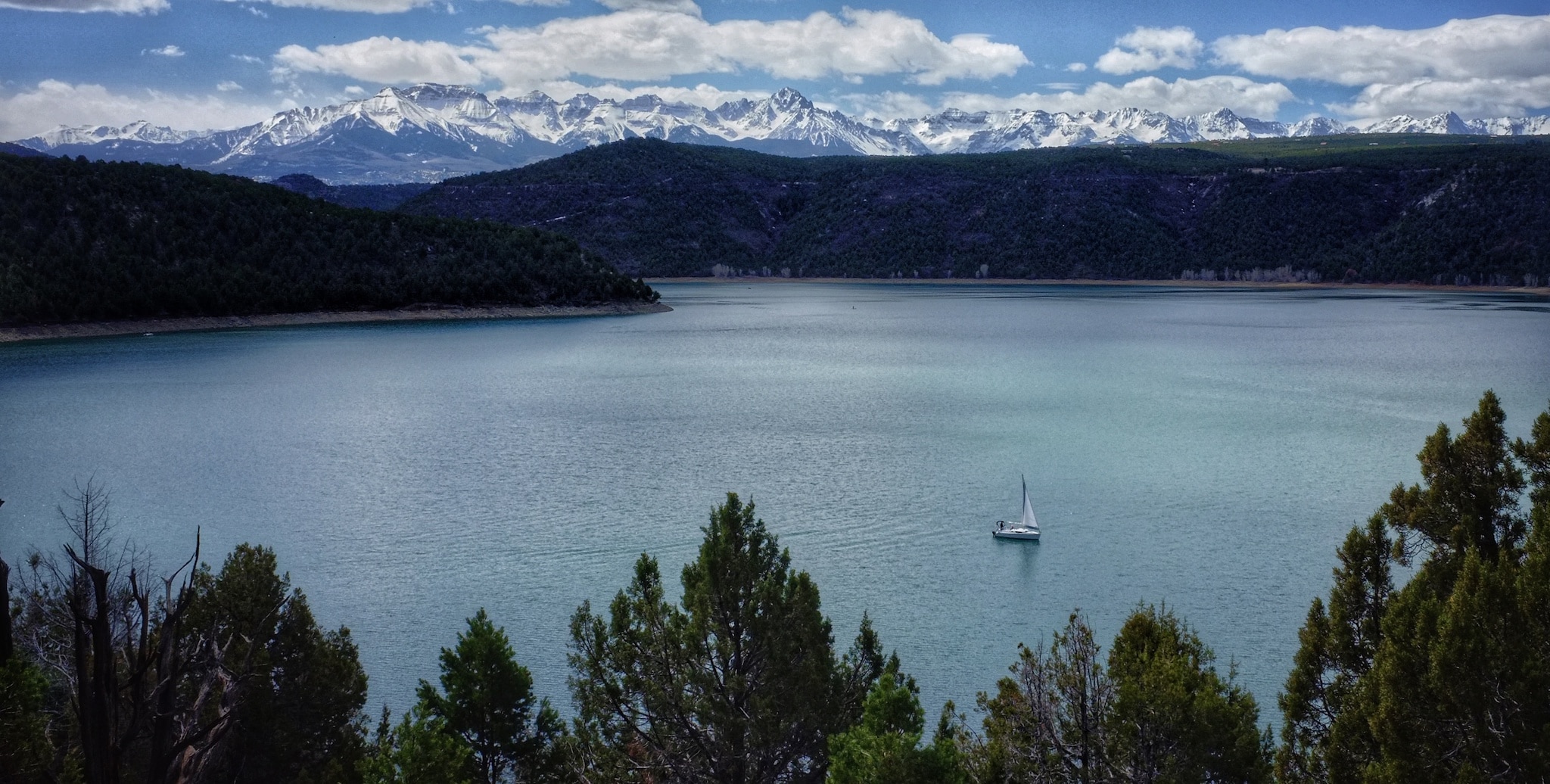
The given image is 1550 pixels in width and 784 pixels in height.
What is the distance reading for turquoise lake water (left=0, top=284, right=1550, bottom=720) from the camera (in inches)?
760

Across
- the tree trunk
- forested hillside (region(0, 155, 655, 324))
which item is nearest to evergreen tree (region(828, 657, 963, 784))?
the tree trunk

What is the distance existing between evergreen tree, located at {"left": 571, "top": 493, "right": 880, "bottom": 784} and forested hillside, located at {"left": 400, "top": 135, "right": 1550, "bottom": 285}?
387ft

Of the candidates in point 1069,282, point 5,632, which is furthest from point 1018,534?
point 1069,282

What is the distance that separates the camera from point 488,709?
11211mm

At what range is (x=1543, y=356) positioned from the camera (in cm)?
5212

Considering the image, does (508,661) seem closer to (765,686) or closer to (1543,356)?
(765,686)

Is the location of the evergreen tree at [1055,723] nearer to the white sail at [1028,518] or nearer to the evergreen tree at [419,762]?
the evergreen tree at [419,762]

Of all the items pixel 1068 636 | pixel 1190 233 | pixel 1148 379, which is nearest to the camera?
pixel 1068 636

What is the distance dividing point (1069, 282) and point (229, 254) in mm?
91171

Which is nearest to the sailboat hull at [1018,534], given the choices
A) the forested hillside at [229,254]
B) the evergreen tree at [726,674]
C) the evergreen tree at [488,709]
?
the evergreen tree at [726,674]

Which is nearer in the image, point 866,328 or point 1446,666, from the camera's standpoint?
point 1446,666

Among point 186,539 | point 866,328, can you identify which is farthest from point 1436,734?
point 866,328

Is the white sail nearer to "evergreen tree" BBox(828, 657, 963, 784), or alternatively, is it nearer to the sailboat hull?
the sailboat hull

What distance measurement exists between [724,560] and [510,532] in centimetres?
1365
